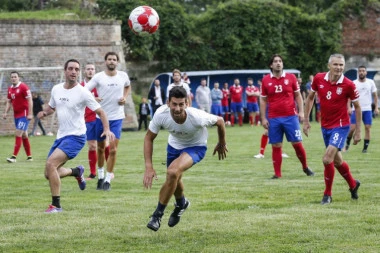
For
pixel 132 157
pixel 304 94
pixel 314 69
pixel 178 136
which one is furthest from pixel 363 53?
pixel 178 136

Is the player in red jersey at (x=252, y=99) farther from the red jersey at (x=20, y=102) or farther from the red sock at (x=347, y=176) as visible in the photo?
the red sock at (x=347, y=176)

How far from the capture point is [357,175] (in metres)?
15.0

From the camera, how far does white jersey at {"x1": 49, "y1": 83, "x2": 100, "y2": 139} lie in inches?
459

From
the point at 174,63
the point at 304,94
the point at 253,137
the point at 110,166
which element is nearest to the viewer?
the point at 110,166

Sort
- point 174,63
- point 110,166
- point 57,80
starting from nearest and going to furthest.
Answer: point 110,166 < point 57,80 < point 174,63

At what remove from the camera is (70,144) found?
1150 centimetres

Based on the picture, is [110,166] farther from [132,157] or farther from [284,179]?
[132,157]

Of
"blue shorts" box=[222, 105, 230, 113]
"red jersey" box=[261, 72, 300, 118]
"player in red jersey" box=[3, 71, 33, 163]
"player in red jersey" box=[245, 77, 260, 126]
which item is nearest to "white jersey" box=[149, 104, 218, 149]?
"red jersey" box=[261, 72, 300, 118]

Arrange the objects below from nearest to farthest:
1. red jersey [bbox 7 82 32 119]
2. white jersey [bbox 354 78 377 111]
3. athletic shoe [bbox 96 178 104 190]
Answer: athletic shoe [bbox 96 178 104 190]
red jersey [bbox 7 82 32 119]
white jersey [bbox 354 78 377 111]

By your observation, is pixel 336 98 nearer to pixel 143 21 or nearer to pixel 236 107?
pixel 143 21

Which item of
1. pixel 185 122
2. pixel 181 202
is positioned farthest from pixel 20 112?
pixel 185 122

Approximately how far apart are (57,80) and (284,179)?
20445 mm

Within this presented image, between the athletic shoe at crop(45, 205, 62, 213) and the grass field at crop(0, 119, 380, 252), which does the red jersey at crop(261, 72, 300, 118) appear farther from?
the athletic shoe at crop(45, 205, 62, 213)

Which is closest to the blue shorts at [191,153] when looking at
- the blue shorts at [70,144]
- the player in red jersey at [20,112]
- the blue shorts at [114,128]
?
the blue shorts at [70,144]
